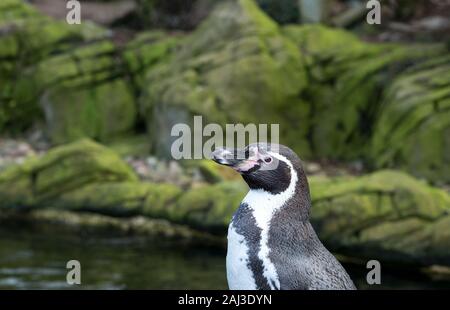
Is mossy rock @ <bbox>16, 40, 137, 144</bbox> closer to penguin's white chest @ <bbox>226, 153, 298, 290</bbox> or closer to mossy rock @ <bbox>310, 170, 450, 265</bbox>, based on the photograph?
mossy rock @ <bbox>310, 170, 450, 265</bbox>

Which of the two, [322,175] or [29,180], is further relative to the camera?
[322,175]

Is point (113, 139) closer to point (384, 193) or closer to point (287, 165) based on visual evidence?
point (384, 193)

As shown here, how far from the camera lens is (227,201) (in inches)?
331

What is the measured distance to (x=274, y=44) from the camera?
1190 cm

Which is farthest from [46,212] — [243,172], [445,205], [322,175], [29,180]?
[243,172]

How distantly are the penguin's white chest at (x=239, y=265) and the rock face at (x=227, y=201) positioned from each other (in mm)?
4292

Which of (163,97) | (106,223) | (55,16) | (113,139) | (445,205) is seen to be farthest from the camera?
(55,16)

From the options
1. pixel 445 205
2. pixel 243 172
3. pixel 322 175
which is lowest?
pixel 243 172

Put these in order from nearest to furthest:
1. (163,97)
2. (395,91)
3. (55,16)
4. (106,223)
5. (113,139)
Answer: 1. (106,223)
2. (395,91)
3. (163,97)
4. (113,139)
5. (55,16)

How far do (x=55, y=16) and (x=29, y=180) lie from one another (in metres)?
7.58

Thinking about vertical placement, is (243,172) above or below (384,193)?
below

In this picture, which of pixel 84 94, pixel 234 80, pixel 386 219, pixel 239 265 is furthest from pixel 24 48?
pixel 239 265

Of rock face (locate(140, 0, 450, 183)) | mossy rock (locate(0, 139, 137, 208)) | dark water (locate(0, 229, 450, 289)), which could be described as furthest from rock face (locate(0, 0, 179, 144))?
dark water (locate(0, 229, 450, 289))

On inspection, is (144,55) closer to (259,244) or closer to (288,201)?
(288,201)
